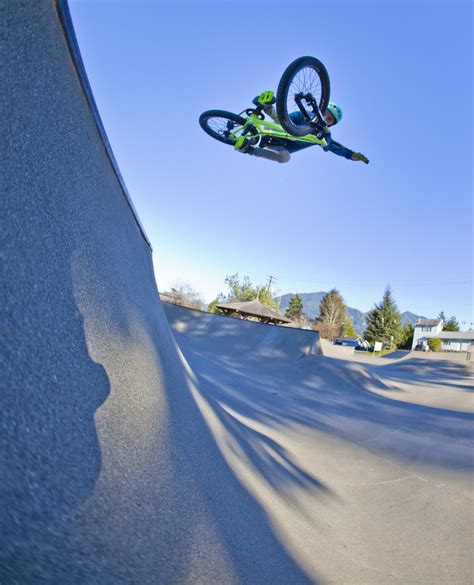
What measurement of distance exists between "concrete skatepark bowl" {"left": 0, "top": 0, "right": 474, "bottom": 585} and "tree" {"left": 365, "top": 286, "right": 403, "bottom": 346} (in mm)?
62398

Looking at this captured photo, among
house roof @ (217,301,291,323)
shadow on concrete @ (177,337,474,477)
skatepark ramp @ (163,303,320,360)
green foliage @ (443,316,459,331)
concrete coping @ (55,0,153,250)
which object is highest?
green foliage @ (443,316,459,331)

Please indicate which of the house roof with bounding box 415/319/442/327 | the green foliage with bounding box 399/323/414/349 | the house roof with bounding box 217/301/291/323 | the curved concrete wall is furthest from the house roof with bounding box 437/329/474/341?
the curved concrete wall

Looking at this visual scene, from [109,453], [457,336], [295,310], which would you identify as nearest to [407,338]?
[457,336]

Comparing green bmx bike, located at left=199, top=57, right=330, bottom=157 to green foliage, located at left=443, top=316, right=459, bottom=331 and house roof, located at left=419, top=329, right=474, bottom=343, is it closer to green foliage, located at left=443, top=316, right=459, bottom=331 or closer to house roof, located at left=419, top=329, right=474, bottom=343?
house roof, located at left=419, top=329, right=474, bottom=343

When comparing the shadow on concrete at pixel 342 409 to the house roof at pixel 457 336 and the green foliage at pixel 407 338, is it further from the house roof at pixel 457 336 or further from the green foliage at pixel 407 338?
the house roof at pixel 457 336

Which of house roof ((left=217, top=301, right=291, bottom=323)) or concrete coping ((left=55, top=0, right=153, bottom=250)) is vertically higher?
concrete coping ((left=55, top=0, right=153, bottom=250))

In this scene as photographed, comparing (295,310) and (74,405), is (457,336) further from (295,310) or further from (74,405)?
(74,405)

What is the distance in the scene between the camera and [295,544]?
5.59ft

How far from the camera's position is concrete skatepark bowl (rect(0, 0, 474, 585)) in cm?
86

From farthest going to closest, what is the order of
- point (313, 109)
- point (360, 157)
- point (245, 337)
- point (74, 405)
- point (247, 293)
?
point (247, 293)
point (245, 337)
point (360, 157)
point (313, 109)
point (74, 405)

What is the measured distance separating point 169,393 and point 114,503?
1042 millimetres

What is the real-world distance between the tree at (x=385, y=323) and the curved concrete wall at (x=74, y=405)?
64.3 meters

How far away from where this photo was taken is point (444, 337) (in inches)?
2562

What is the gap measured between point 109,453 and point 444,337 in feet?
254
